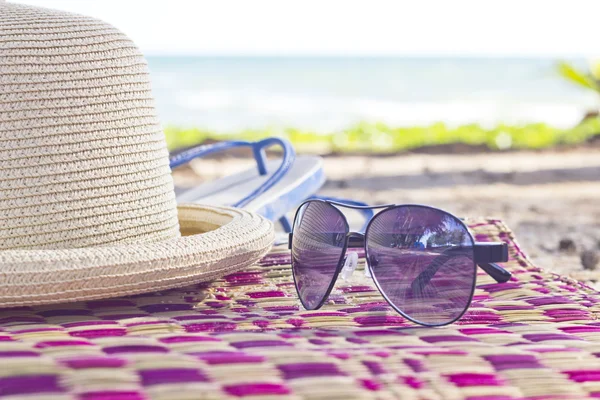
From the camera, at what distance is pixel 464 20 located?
3506 cm

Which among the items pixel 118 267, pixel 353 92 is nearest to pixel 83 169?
pixel 118 267

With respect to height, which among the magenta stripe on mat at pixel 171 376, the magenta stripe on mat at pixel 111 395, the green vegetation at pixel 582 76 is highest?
the green vegetation at pixel 582 76

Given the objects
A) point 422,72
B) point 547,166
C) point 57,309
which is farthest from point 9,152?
point 422,72

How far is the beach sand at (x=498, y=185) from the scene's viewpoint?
3998mm

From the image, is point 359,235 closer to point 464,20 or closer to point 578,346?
point 578,346

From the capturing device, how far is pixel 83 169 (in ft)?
4.39

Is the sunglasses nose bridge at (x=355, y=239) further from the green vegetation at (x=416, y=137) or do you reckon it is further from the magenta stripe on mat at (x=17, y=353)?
the green vegetation at (x=416, y=137)

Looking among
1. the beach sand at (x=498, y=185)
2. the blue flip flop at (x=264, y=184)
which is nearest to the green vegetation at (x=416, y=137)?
the beach sand at (x=498, y=185)

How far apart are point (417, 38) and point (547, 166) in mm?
30595

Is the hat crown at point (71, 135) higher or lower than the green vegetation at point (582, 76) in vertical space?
lower

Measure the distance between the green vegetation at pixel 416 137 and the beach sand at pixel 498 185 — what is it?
30 centimetres

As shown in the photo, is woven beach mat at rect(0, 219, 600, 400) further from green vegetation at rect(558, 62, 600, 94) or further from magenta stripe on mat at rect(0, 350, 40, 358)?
green vegetation at rect(558, 62, 600, 94)

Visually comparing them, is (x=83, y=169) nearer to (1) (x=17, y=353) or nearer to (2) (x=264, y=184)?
(1) (x=17, y=353)

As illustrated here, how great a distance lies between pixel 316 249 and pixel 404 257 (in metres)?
0.20
